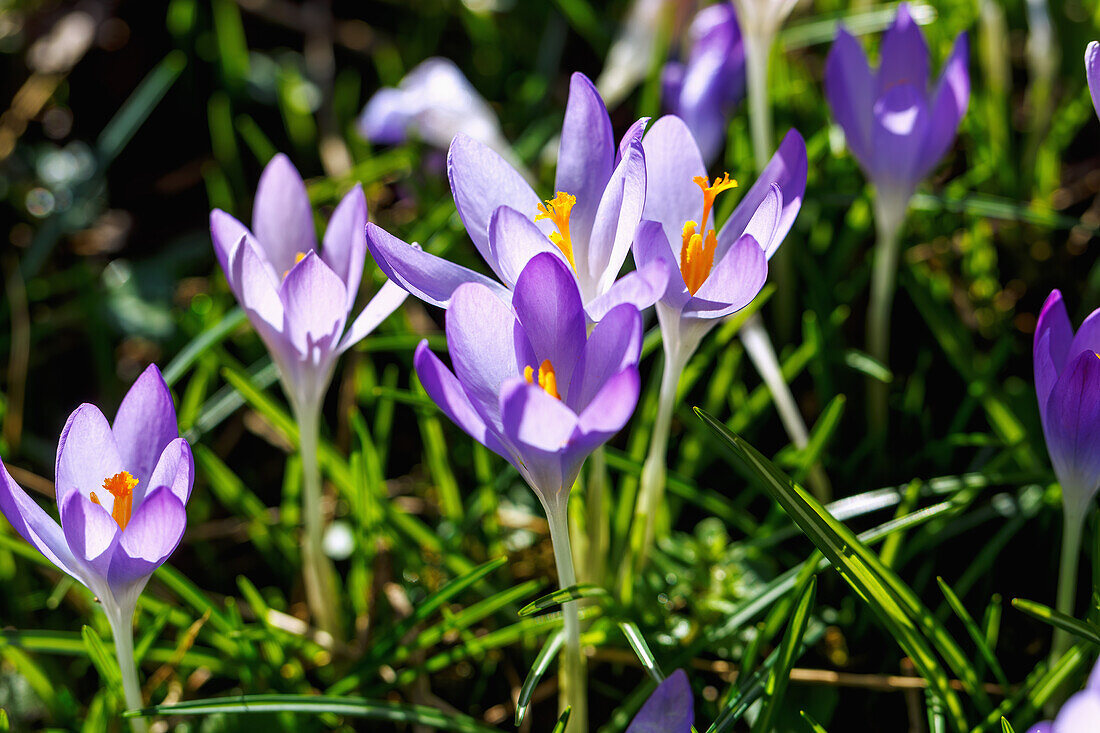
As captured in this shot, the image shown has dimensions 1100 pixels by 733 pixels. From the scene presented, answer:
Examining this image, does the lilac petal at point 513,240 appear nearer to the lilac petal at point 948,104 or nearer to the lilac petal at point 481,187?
the lilac petal at point 481,187

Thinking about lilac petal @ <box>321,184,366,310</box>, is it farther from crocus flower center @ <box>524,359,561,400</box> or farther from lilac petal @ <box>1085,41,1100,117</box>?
lilac petal @ <box>1085,41,1100,117</box>

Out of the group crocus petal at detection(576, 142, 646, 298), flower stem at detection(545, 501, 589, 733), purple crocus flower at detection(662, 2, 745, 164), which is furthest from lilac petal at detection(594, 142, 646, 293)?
purple crocus flower at detection(662, 2, 745, 164)

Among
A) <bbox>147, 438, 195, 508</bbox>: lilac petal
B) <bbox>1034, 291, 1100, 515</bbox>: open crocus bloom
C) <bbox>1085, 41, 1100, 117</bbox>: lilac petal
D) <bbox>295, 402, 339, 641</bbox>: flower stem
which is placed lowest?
<bbox>295, 402, 339, 641</bbox>: flower stem

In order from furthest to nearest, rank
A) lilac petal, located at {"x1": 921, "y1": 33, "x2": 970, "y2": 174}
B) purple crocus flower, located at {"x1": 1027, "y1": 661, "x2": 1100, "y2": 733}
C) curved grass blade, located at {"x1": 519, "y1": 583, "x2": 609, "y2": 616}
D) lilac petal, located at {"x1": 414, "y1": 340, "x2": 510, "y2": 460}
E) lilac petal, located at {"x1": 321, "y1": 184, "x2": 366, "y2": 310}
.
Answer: lilac petal, located at {"x1": 921, "y1": 33, "x2": 970, "y2": 174} → lilac petal, located at {"x1": 321, "y1": 184, "x2": 366, "y2": 310} → curved grass blade, located at {"x1": 519, "y1": 583, "x2": 609, "y2": 616} → lilac petal, located at {"x1": 414, "y1": 340, "x2": 510, "y2": 460} → purple crocus flower, located at {"x1": 1027, "y1": 661, "x2": 1100, "y2": 733}

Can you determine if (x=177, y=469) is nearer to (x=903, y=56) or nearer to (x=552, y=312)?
(x=552, y=312)

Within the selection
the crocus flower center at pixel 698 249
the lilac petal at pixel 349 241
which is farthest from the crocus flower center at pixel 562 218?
the lilac petal at pixel 349 241

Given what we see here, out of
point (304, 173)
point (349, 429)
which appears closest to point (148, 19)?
point (304, 173)

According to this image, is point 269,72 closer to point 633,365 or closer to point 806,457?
point 806,457
